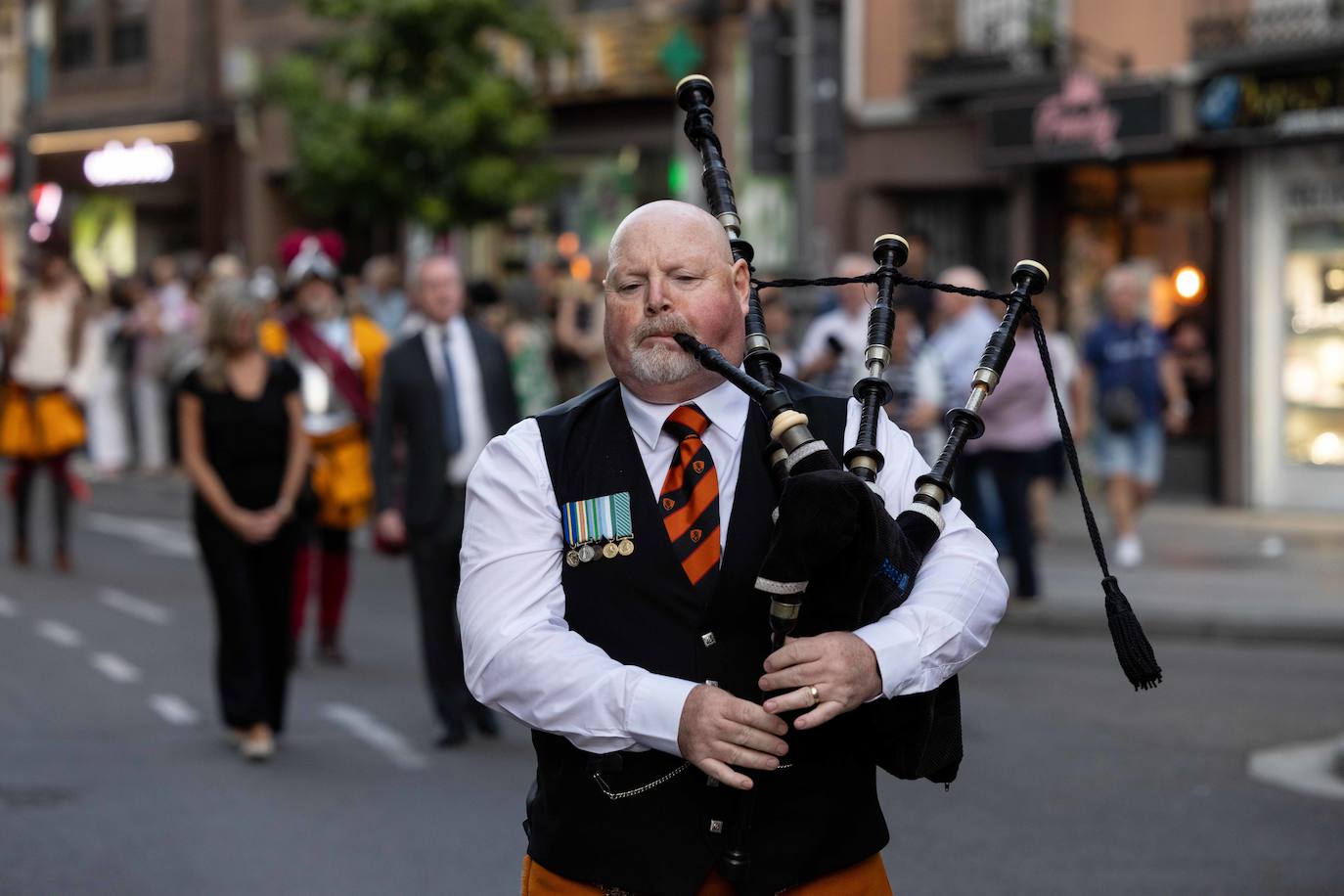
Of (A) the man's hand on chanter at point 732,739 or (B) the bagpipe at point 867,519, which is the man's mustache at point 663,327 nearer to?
(B) the bagpipe at point 867,519

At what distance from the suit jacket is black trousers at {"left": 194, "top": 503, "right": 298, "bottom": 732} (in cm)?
57

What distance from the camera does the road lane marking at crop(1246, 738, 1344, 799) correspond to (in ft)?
24.7

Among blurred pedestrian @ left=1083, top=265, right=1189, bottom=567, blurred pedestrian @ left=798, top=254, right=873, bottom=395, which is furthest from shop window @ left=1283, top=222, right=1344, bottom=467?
blurred pedestrian @ left=798, top=254, right=873, bottom=395

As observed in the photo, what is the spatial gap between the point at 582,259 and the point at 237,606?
54.2ft

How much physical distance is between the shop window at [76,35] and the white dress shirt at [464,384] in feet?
94.8

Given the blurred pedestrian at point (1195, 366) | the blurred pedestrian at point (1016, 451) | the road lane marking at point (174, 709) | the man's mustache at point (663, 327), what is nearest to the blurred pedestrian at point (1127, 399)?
the blurred pedestrian at point (1016, 451)

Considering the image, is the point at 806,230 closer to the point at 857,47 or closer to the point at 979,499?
the point at 979,499

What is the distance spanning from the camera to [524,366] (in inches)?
433

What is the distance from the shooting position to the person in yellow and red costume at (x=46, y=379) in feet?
46.5

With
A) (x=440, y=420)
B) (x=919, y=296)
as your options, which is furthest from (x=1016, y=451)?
(x=440, y=420)

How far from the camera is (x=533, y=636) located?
3.16 meters

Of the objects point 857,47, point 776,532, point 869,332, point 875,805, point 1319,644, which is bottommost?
point 1319,644

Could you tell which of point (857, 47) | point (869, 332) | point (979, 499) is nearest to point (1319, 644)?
point (979, 499)

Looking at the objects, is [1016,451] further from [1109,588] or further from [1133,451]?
[1109,588]
